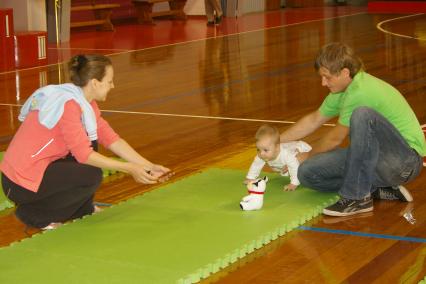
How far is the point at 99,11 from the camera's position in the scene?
18406mm

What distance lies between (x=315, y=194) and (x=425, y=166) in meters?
1.30

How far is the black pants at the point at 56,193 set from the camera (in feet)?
17.0

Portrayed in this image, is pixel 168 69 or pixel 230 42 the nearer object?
pixel 168 69

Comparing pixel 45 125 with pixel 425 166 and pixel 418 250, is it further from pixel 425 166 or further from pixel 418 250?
pixel 425 166

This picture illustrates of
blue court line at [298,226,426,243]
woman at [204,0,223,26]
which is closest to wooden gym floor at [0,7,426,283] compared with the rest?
blue court line at [298,226,426,243]

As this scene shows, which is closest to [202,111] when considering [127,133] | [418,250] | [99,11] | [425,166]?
[127,133]

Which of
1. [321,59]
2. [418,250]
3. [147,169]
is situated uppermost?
[321,59]

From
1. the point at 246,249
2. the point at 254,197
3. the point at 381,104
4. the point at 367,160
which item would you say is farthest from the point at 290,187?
the point at 246,249

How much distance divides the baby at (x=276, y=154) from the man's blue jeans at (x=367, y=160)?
0.11 metres

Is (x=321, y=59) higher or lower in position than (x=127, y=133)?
higher

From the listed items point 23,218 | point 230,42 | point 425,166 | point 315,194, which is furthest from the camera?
point 230,42

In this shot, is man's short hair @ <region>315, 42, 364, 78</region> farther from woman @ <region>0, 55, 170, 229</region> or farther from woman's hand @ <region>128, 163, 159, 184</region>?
woman's hand @ <region>128, 163, 159, 184</region>

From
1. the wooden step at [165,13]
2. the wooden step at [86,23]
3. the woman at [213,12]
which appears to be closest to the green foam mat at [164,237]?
the wooden step at [86,23]

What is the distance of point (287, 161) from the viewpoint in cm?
583
